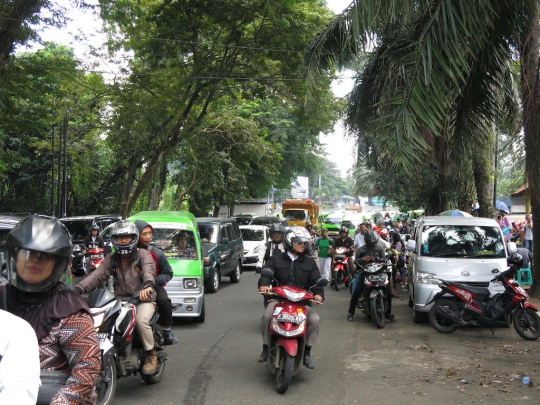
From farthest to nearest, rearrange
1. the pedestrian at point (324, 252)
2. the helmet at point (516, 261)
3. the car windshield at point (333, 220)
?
the car windshield at point (333, 220), the pedestrian at point (324, 252), the helmet at point (516, 261)

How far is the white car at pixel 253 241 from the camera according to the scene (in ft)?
74.8

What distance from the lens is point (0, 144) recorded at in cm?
2567

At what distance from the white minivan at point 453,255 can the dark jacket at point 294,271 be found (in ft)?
13.8

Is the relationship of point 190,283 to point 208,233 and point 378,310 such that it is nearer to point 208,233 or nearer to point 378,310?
point 378,310

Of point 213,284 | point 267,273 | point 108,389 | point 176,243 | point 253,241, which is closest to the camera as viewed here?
point 108,389

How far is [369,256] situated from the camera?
452 inches

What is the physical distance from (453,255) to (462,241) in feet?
1.41

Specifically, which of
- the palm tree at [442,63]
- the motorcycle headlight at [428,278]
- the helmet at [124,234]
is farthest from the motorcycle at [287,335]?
the motorcycle headlight at [428,278]

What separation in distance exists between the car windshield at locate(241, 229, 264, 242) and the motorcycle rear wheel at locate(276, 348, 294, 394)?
16456 mm

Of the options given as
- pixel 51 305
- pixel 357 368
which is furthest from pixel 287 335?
pixel 51 305

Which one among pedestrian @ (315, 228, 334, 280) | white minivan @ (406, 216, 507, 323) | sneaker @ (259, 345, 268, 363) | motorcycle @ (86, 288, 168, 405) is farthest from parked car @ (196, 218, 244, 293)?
motorcycle @ (86, 288, 168, 405)

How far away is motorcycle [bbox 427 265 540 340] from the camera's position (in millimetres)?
9867

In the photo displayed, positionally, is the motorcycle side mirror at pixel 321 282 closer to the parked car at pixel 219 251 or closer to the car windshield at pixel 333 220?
the parked car at pixel 219 251

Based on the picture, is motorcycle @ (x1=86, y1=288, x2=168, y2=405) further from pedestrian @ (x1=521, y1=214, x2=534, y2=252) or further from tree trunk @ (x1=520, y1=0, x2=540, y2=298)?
pedestrian @ (x1=521, y1=214, x2=534, y2=252)
